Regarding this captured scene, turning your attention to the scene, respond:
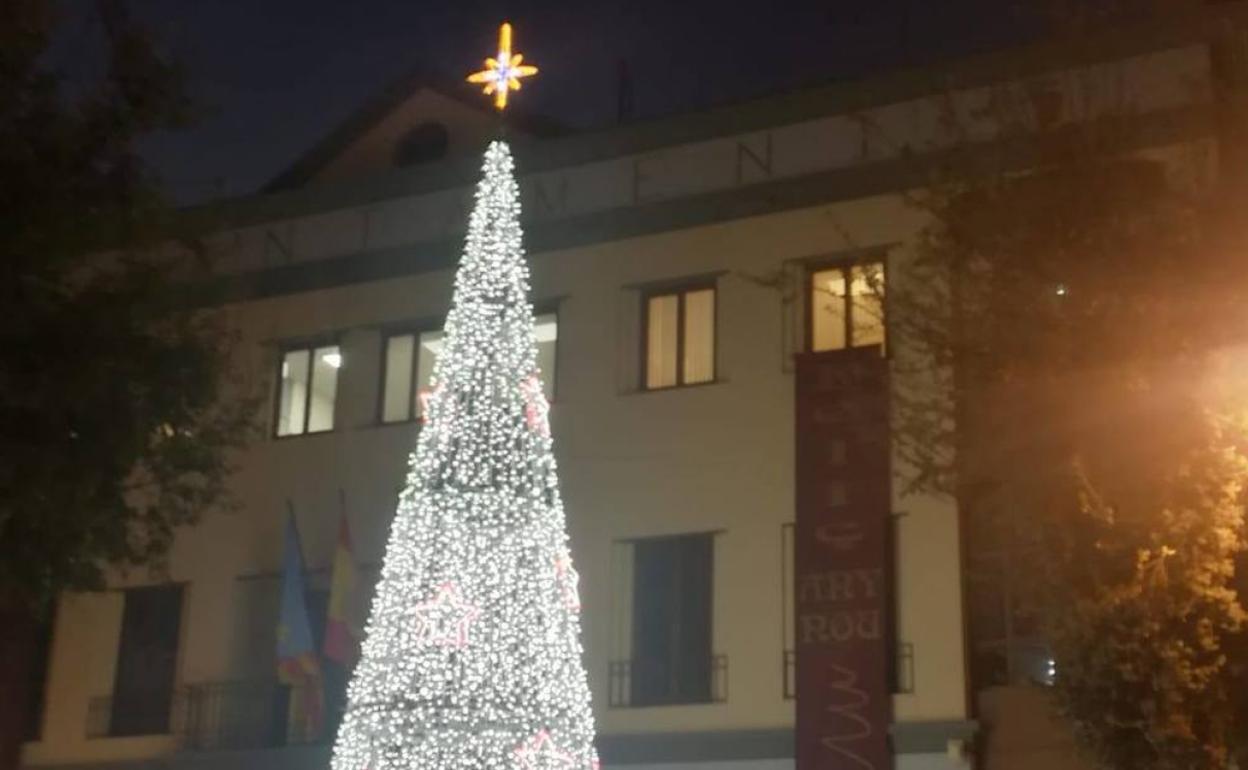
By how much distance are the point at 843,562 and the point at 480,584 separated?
418 centimetres

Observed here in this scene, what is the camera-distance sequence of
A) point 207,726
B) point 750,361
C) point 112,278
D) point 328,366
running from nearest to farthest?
point 112,278
point 750,361
point 207,726
point 328,366

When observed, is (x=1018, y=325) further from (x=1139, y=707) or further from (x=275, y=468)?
(x=275, y=468)

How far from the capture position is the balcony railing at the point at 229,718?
20.5 m

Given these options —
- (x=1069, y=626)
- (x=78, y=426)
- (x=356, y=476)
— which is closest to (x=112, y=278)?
(x=78, y=426)

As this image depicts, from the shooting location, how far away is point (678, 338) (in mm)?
20578

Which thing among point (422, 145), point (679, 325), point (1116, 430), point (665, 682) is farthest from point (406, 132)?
Result: point (1116, 430)

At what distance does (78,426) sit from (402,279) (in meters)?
7.21

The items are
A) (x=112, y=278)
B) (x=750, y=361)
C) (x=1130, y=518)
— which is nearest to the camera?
(x=1130, y=518)

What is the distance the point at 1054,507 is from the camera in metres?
15.0

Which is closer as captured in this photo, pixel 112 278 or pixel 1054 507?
pixel 1054 507

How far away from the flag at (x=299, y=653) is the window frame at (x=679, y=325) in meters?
4.48

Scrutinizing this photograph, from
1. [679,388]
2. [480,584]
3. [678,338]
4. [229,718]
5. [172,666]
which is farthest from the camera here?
[172,666]

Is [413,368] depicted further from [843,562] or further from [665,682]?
[843,562]

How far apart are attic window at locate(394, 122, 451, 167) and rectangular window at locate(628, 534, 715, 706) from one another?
663 cm
